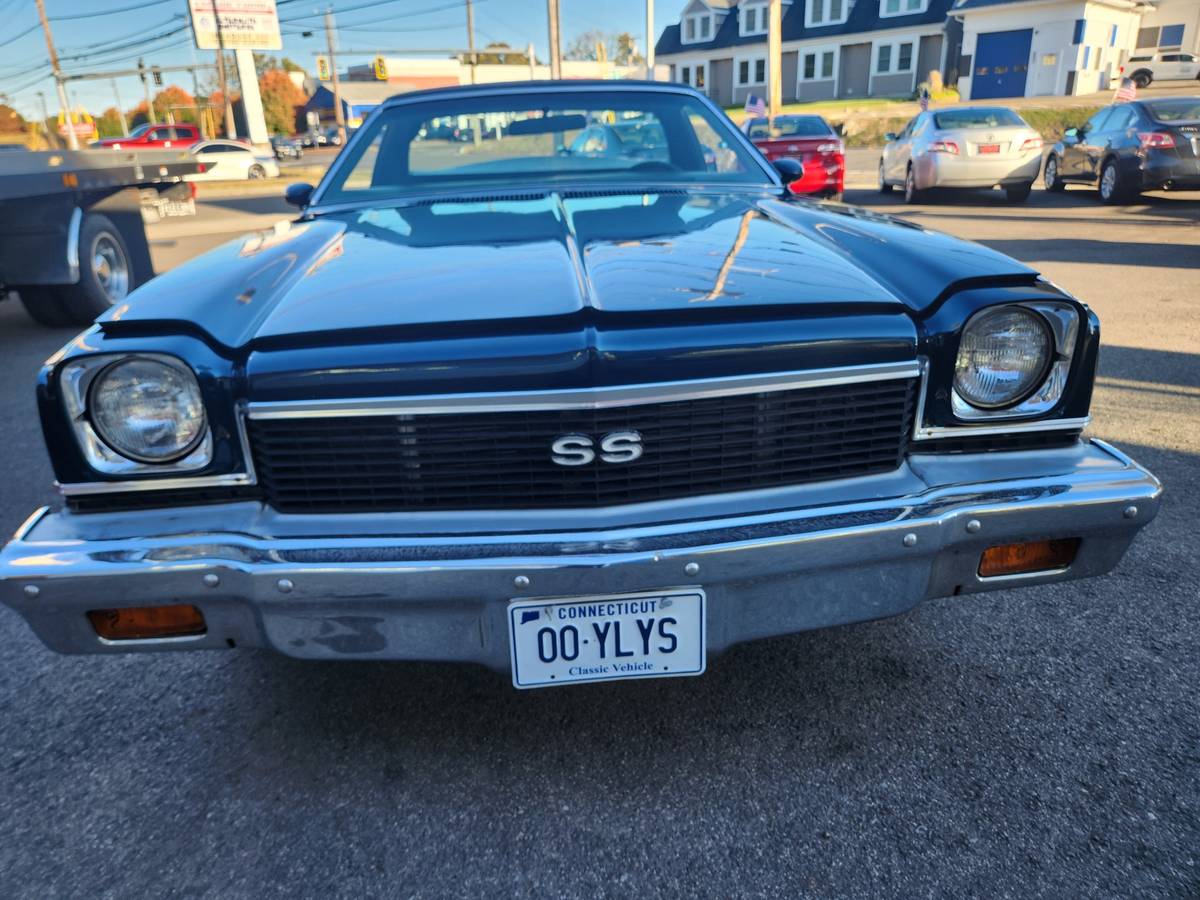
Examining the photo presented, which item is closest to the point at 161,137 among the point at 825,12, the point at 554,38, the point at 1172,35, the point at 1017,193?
the point at 554,38

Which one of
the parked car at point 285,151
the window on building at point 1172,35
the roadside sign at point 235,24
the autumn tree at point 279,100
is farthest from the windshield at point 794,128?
the autumn tree at point 279,100

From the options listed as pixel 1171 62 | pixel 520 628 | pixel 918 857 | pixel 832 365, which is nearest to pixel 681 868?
pixel 918 857

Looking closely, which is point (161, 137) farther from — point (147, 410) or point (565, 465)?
point (565, 465)

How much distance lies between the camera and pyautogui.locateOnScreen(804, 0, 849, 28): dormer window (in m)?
44.6

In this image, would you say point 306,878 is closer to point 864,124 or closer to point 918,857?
point 918,857

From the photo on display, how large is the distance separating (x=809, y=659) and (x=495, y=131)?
226 cm

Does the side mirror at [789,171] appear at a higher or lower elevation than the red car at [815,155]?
higher

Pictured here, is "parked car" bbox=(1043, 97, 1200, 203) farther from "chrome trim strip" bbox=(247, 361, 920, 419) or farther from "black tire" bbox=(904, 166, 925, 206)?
"chrome trim strip" bbox=(247, 361, 920, 419)

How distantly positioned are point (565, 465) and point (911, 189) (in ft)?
41.5

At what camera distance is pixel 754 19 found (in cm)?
4706

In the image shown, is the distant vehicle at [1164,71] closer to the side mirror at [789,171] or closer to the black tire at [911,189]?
the black tire at [911,189]

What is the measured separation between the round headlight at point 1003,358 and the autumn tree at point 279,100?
69.2 metres

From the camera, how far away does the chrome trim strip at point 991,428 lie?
6.34ft

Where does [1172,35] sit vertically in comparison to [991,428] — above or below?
above
